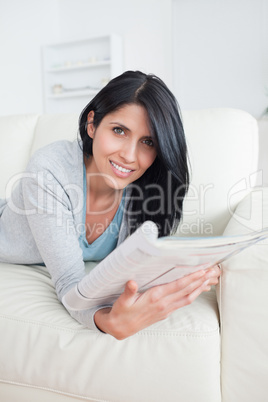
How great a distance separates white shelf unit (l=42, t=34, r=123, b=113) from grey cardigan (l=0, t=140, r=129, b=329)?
4.19 meters

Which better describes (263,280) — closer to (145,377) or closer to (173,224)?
(145,377)

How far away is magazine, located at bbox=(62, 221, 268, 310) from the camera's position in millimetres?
621

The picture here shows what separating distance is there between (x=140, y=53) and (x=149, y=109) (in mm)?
4385

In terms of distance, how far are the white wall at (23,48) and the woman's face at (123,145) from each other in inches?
164

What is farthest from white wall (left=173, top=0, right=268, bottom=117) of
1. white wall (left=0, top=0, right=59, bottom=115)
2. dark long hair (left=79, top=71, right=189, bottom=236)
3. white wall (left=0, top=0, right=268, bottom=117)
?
dark long hair (left=79, top=71, right=189, bottom=236)

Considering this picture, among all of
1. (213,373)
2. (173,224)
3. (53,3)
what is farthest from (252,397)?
(53,3)

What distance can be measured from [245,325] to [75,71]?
5.17 m

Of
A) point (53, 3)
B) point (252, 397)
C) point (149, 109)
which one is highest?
point (53, 3)

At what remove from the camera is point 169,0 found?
4.93m

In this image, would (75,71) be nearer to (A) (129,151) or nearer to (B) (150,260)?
(A) (129,151)

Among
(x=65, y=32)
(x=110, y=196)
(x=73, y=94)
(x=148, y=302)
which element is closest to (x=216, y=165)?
(x=110, y=196)

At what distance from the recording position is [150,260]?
658 millimetres

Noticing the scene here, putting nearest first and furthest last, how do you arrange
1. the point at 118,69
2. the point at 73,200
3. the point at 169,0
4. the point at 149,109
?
the point at 149,109, the point at 73,200, the point at 169,0, the point at 118,69

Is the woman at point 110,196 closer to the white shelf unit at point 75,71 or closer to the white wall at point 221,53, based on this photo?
the white wall at point 221,53
